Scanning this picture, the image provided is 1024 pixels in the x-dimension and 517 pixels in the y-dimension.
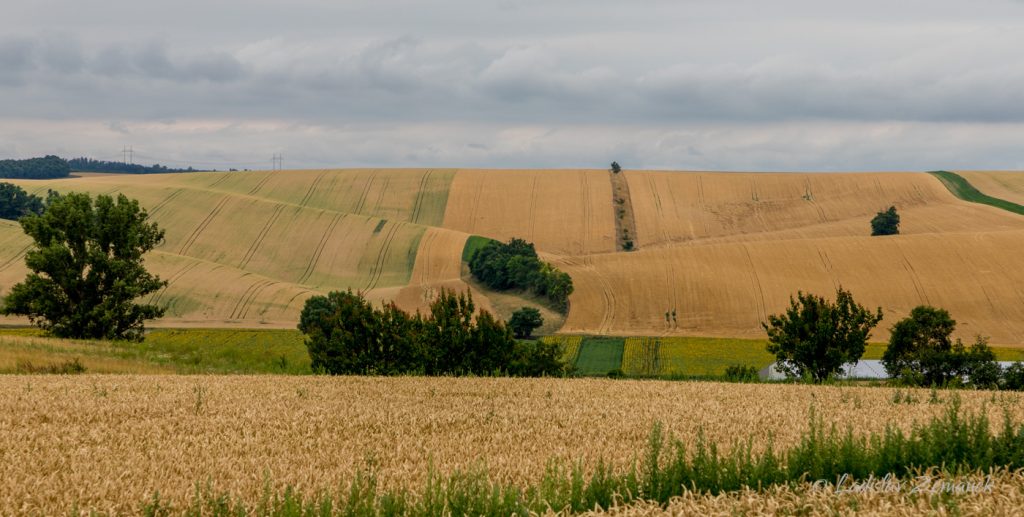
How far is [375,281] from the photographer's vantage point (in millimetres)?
124688

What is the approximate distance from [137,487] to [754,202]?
159365mm

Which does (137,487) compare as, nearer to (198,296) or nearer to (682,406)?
(682,406)

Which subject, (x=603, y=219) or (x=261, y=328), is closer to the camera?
(x=261, y=328)

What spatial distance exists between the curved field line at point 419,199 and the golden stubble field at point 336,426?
130965mm

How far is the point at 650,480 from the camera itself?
31.8ft

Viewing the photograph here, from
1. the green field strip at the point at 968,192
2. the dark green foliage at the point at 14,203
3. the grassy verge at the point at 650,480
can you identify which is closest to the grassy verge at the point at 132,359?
the grassy verge at the point at 650,480

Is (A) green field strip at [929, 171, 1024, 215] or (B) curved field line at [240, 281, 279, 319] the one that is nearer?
(B) curved field line at [240, 281, 279, 319]

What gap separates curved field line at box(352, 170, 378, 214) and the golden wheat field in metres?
0.54

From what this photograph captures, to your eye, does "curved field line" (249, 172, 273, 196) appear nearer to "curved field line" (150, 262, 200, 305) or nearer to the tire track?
"curved field line" (150, 262, 200, 305)

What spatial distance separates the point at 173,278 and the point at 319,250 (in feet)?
88.9

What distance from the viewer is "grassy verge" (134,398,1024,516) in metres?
8.80

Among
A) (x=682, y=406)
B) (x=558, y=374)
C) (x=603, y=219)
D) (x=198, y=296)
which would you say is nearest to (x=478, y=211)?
(x=603, y=219)

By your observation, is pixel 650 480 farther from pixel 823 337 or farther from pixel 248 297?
pixel 248 297

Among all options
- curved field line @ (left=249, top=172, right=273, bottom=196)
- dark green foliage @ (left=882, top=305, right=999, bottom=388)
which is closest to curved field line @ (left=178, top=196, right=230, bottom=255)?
curved field line @ (left=249, top=172, right=273, bottom=196)
